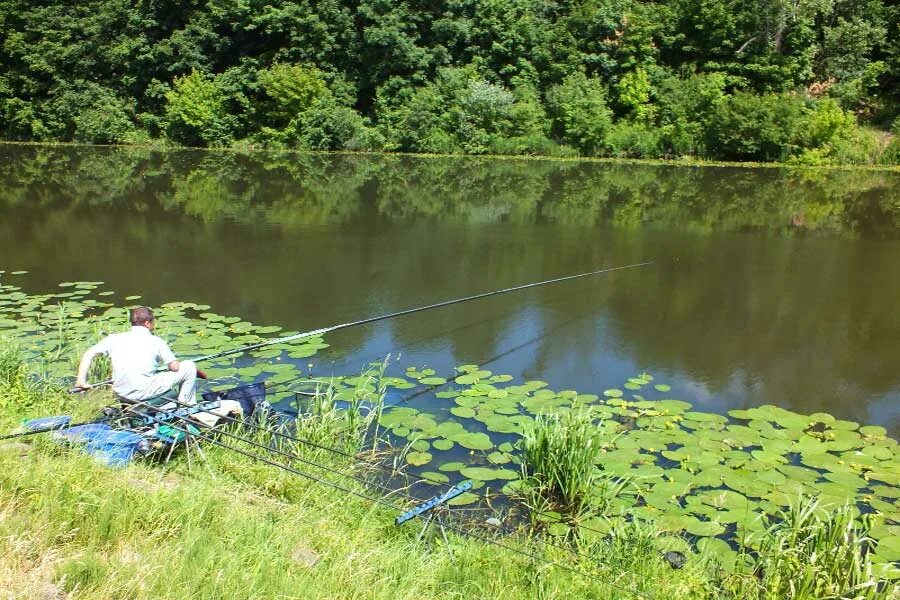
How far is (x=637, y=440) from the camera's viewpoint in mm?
5570

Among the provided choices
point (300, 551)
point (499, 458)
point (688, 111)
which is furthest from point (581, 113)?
point (300, 551)

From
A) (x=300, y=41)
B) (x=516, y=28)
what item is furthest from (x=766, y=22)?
(x=300, y=41)

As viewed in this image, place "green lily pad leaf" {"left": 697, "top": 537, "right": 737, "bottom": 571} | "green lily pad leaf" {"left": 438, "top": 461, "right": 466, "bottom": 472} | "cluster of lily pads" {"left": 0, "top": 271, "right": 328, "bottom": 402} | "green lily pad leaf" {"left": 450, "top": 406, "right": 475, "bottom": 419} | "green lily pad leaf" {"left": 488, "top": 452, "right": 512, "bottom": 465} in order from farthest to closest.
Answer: "cluster of lily pads" {"left": 0, "top": 271, "right": 328, "bottom": 402}
"green lily pad leaf" {"left": 450, "top": 406, "right": 475, "bottom": 419}
"green lily pad leaf" {"left": 488, "top": 452, "right": 512, "bottom": 465}
"green lily pad leaf" {"left": 438, "top": 461, "right": 466, "bottom": 472}
"green lily pad leaf" {"left": 697, "top": 537, "right": 737, "bottom": 571}

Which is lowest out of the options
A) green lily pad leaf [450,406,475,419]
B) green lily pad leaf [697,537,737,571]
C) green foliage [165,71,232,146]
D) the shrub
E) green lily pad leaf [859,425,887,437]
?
green lily pad leaf [859,425,887,437]

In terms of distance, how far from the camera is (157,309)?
28.4 ft

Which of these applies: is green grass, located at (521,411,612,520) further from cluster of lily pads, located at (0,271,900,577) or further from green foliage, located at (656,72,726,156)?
green foliage, located at (656,72,726,156)

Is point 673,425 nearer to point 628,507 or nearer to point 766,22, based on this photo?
point 628,507

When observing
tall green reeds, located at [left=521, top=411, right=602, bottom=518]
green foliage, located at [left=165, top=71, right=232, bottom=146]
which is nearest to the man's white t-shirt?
tall green reeds, located at [left=521, top=411, right=602, bottom=518]

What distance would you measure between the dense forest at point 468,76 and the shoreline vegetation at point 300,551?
24.2 metres

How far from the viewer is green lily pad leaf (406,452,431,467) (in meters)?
5.24

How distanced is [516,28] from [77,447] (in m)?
30.0

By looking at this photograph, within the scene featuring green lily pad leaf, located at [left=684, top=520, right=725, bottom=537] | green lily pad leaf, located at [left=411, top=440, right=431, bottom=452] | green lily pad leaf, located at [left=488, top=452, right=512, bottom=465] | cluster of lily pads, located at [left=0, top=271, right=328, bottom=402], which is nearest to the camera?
green lily pad leaf, located at [left=684, top=520, right=725, bottom=537]

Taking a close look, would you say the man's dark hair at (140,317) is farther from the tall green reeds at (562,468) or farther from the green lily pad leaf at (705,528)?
the green lily pad leaf at (705,528)

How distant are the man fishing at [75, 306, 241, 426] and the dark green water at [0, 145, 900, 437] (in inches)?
79.7
